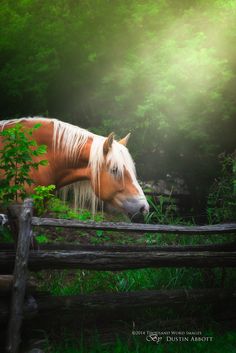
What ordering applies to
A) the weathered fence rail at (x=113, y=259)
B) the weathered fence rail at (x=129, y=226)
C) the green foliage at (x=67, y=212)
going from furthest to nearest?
the green foliage at (x=67, y=212) < the weathered fence rail at (x=113, y=259) < the weathered fence rail at (x=129, y=226)

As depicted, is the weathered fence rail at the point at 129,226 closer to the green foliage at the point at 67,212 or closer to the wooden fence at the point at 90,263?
the wooden fence at the point at 90,263

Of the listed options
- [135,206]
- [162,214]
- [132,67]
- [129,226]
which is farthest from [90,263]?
[132,67]

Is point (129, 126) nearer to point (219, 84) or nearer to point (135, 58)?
point (135, 58)

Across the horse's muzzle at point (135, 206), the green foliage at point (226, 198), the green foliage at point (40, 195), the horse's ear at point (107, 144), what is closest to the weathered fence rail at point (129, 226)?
the green foliage at point (40, 195)

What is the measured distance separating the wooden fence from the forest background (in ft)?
6.57

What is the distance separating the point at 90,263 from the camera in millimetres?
3510

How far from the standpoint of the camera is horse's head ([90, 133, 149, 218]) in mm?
4926

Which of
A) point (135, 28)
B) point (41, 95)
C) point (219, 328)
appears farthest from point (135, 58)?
point (219, 328)

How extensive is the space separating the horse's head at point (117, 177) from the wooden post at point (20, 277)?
190 centimetres

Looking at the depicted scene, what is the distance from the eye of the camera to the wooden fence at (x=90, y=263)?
3135 millimetres

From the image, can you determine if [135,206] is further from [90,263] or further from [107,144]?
[90,263]

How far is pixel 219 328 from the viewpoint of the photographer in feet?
12.8

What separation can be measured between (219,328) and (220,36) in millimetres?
3619

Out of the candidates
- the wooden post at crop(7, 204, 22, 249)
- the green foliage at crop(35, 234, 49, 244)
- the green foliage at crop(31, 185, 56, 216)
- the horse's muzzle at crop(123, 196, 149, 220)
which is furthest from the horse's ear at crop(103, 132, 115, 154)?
the wooden post at crop(7, 204, 22, 249)
